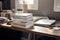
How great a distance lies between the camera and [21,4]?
6.68ft

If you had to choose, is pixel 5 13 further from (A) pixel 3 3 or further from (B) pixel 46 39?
(B) pixel 46 39

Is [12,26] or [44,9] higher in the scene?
[44,9]

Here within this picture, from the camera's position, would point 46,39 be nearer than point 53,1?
Yes

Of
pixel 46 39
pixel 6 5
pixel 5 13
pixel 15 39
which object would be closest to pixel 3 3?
pixel 6 5

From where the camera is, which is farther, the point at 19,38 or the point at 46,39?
the point at 19,38

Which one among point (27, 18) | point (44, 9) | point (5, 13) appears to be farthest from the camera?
point (44, 9)

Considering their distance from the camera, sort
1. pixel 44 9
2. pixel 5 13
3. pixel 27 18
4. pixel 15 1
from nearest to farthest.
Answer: pixel 27 18
pixel 5 13
pixel 44 9
pixel 15 1

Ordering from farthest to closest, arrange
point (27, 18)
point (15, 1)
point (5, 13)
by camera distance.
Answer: point (15, 1), point (5, 13), point (27, 18)

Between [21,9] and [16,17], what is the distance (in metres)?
0.69

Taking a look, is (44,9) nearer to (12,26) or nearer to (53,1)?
(53,1)

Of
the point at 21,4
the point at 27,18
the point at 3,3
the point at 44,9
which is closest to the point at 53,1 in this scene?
the point at 44,9

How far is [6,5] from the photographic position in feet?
6.77

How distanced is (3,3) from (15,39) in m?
0.59

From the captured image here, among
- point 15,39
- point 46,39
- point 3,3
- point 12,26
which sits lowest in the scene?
point 15,39
